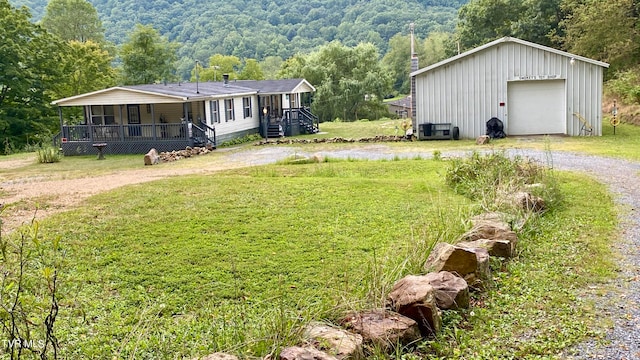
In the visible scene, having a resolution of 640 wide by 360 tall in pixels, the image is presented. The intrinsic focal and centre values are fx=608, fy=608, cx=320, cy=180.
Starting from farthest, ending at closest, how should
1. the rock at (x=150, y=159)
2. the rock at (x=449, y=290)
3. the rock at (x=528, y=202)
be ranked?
the rock at (x=150, y=159) < the rock at (x=528, y=202) < the rock at (x=449, y=290)

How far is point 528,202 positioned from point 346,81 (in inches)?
1484

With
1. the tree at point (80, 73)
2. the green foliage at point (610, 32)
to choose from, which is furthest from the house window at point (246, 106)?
the green foliage at point (610, 32)

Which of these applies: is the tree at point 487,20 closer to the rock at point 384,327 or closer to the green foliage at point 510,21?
the green foliage at point 510,21

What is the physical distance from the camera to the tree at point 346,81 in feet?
149

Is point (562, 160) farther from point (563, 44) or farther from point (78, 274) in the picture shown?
point (563, 44)

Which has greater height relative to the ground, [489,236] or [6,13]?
[6,13]

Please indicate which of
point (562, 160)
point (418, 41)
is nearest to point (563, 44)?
point (562, 160)

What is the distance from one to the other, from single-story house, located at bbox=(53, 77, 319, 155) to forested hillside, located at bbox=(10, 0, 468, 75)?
163 feet

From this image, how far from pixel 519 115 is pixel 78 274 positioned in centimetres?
1914

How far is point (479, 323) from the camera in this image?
15.8ft

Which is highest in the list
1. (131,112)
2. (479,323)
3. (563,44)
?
(563,44)

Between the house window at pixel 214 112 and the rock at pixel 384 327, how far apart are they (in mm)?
20945

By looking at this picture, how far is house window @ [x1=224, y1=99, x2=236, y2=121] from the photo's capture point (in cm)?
2616

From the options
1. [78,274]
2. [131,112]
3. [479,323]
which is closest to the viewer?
[479,323]
